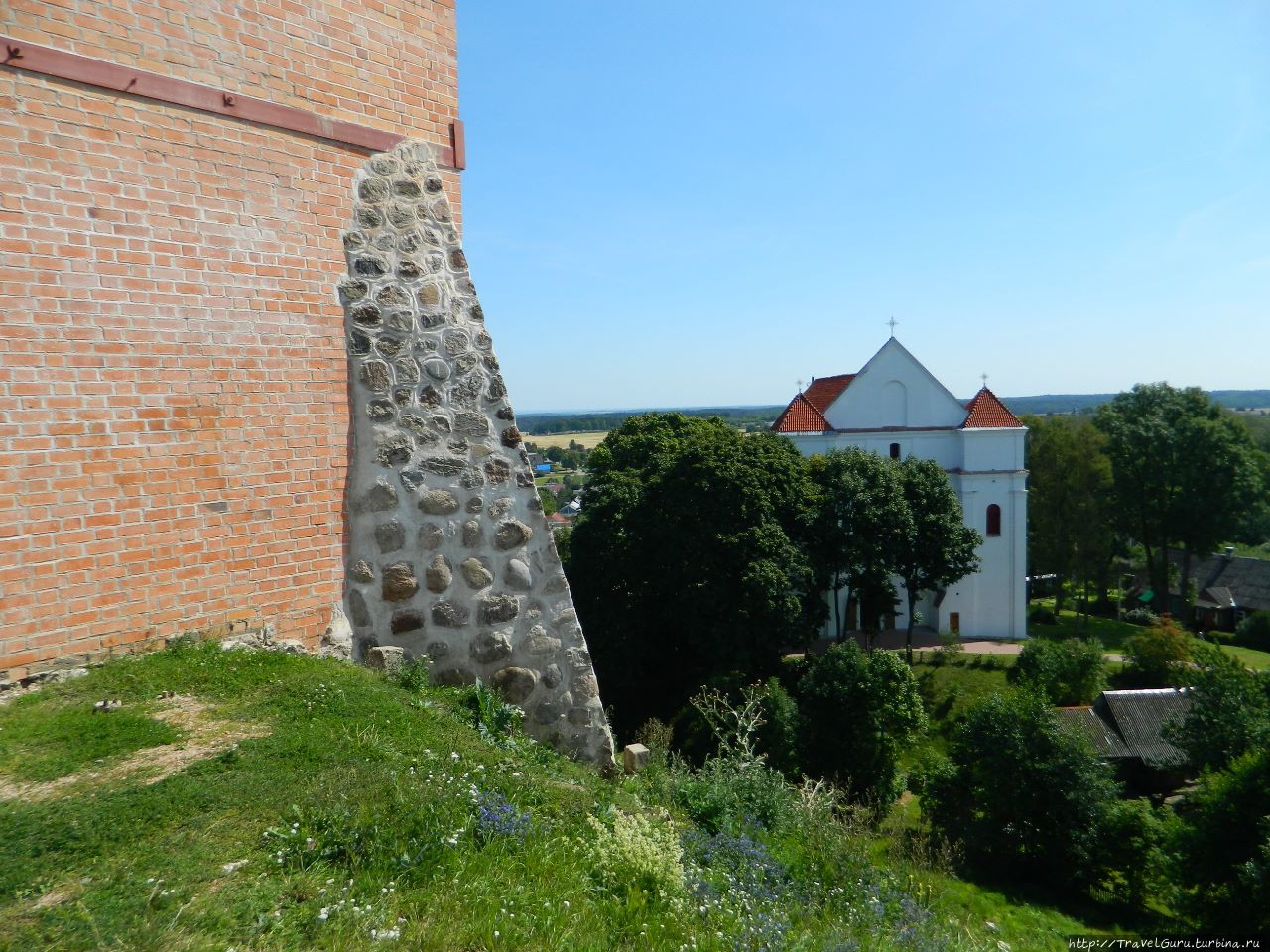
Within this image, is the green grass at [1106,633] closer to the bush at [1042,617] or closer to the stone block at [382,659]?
the bush at [1042,617]

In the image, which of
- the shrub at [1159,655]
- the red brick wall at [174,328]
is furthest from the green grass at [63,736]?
the shrub at [1159,655]

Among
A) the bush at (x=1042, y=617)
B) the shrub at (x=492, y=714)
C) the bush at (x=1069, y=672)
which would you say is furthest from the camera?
the bush at (x=1042, y=617)

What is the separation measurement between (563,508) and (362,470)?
50411 mm

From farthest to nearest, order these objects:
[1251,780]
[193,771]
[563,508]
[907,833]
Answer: [563,508]
[907,833]
[1251,780]
[193,771]

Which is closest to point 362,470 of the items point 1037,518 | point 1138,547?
point 1037,518

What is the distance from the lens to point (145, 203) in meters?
4.80

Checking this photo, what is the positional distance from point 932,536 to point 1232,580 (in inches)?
1109

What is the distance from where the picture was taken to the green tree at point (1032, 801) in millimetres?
13367

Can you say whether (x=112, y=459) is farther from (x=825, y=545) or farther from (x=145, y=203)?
(x=825, y=545)

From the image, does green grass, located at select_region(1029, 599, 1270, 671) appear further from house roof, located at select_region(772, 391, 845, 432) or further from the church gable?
house roof, located at select_region(772, 391, 845, 432)

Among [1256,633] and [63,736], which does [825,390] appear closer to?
[1256,633]

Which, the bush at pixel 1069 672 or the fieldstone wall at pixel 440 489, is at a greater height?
the fieldstone wall at pixel 440 489

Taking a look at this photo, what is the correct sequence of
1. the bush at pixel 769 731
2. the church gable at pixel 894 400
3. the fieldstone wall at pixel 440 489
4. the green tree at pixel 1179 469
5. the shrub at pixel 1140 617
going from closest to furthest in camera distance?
the fieldstone wall at pixel 440 489
the bush at pixel 769 731
the church gable at pixel 894 400
the green tree at pixel 1179 469
the shrub at pixel 1140 617

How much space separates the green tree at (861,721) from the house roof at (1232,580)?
2986 cm
